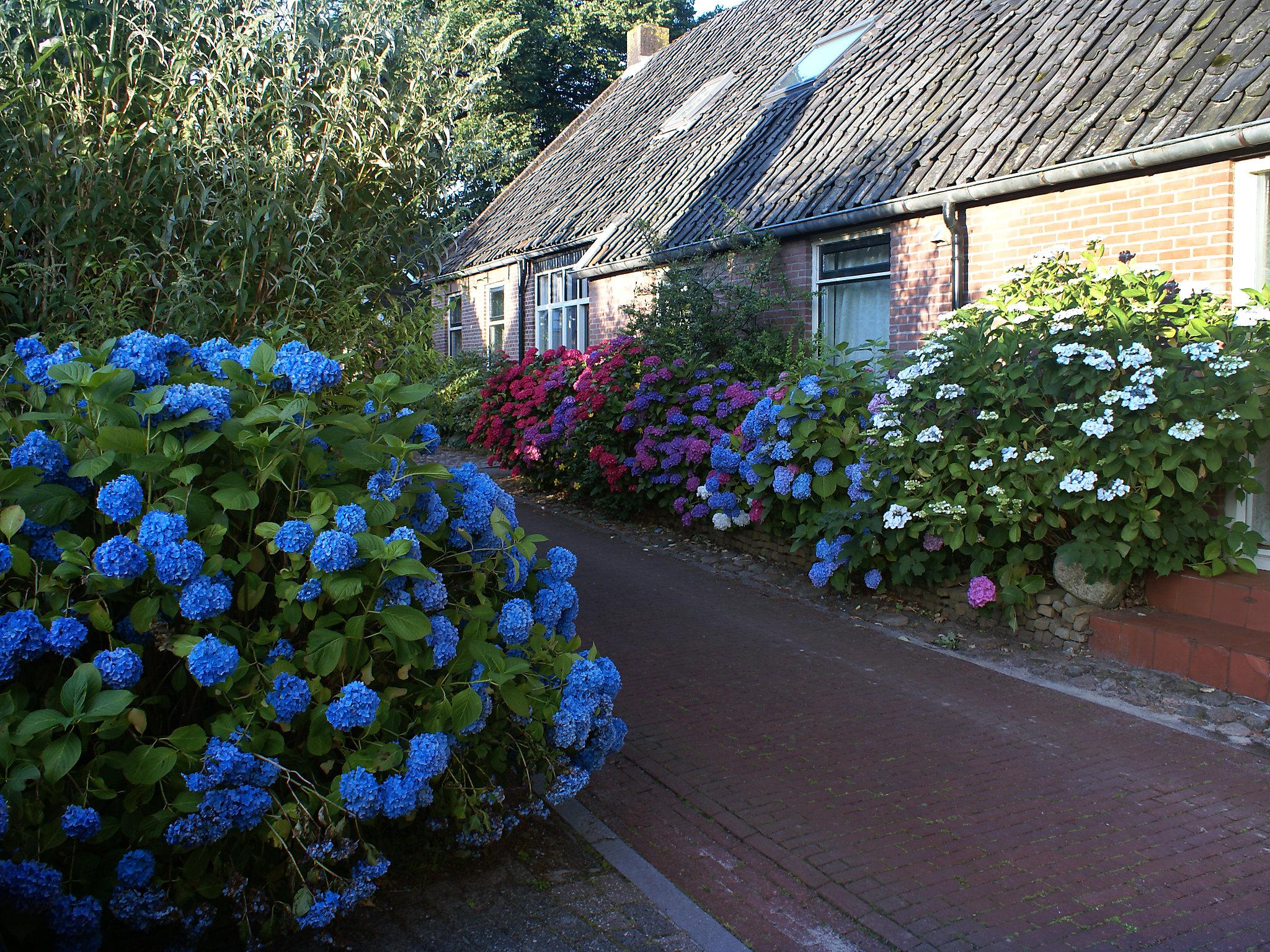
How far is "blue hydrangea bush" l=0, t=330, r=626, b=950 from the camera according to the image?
288 cm

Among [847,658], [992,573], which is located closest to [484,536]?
[847,658]

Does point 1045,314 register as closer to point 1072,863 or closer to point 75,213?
point 1072,863

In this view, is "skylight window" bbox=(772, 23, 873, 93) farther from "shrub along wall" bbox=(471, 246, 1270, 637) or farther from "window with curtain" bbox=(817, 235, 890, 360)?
"shrub along wall" bbox=(471, 246, 1270, 637)

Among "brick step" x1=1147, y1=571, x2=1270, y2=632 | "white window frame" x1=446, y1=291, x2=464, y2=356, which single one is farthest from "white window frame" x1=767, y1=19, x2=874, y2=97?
"white window frame" x1=446, y1=291, x2=464, y2=356

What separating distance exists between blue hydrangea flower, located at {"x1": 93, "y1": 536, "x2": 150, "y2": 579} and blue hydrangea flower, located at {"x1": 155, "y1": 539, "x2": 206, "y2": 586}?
0.05m

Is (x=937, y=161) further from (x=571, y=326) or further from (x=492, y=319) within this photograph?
(x=492, y=319)

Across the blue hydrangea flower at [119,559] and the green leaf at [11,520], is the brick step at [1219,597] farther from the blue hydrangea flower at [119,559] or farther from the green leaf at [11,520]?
the green leaf at [11,520]

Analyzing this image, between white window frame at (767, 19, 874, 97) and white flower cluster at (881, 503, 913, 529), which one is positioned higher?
white window frame at (767, 19, 874, 97)

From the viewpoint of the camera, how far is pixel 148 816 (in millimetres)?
2947

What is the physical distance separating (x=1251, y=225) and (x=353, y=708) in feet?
22.6

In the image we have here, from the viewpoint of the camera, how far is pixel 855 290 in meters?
10.8

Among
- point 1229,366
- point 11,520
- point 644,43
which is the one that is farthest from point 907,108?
point 644,43

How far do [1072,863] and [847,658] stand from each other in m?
2.77

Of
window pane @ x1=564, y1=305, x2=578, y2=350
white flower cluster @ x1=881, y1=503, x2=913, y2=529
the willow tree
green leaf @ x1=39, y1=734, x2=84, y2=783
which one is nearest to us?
green leaf @ x1=39, y1=734, x2=84, y2=783
